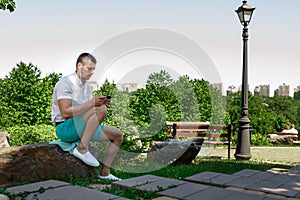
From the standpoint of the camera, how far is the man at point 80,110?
3791 mm

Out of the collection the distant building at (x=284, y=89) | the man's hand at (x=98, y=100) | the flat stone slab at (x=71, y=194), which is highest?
the distant building at (x=284, y=89)

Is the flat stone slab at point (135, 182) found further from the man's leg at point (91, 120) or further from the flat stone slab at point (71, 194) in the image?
the man's leg at point (91, 120)

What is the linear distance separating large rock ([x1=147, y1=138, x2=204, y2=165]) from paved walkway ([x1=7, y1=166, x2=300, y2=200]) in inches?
58.3

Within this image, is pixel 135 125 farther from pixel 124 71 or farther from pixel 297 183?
pixel 297 183

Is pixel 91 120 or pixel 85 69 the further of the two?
pixel 85 69

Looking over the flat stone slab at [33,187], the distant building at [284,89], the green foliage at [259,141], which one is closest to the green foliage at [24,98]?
the flat stone slab at [33,187]

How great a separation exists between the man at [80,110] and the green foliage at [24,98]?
6.02 m

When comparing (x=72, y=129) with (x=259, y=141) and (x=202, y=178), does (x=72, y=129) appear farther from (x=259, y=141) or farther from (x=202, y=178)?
(x=259, y=141)

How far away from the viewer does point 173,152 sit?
5613 mm

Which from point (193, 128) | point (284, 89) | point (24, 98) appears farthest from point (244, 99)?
point (284, 89)

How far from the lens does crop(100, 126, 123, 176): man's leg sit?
408 cm

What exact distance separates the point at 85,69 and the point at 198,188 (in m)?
1.84

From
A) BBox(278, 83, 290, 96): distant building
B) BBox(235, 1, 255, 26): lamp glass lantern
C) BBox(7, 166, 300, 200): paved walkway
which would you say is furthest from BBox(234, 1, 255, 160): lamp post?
BBox(278, 83, 290, 96): distant building

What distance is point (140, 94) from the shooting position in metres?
6.94
